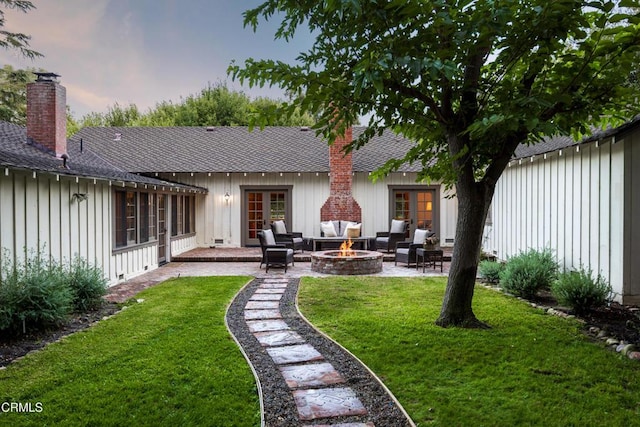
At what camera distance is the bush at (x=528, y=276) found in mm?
7293

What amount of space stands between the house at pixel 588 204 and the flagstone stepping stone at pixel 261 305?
5184mm

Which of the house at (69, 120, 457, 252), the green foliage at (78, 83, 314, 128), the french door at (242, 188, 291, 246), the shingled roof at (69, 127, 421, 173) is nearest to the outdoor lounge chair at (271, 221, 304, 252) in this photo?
the french door at (242, 188, 291, 246)

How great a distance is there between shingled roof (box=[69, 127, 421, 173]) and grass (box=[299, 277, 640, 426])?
30.0 feet

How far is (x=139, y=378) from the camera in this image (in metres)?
3.77

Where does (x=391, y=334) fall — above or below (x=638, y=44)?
below

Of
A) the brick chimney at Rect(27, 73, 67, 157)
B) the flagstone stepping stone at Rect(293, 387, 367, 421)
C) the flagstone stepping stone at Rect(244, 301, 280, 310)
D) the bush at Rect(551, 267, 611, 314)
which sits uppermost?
the brick chimney at Rect(27, 73, 67, 157)

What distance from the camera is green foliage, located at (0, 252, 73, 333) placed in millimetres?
4941

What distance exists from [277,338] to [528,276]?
471 cm

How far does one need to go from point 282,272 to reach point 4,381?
6917mm

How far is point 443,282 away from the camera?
28.7 feet

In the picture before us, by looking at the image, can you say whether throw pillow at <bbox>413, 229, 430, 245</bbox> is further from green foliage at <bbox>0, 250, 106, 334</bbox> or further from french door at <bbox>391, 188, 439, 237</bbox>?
green foliage at <bbox>0, 250, 106, 334</bbox>

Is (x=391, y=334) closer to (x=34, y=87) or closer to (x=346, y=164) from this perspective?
(x=34, y=87)

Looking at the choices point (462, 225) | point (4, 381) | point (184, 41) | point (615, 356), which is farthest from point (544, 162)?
point (184, 41)

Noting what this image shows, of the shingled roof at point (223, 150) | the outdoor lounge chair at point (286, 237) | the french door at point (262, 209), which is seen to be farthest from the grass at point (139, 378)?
the shingled roof at point (223, 150)
